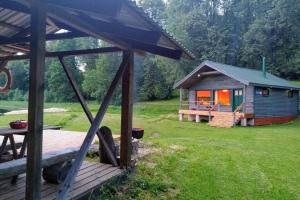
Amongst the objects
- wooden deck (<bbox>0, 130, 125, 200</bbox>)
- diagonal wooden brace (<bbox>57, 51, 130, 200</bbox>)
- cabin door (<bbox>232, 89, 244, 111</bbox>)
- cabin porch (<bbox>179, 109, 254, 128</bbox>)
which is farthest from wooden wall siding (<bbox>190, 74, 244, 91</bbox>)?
diagonal wooden brace (<bbox>57, 51, 130, 200</bbox>)

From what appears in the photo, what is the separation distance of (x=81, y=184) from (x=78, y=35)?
2.27 metres

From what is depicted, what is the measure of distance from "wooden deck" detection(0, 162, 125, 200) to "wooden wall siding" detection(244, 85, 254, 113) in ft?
48.0

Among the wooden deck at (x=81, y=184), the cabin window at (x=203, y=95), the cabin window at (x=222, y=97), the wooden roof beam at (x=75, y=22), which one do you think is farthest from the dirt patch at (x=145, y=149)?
the cabin window at (x=203, y=95)

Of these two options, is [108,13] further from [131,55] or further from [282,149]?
[282,149]

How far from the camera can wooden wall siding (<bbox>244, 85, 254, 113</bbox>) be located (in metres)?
18.7

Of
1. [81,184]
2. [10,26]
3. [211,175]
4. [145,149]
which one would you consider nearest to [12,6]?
[10,26]

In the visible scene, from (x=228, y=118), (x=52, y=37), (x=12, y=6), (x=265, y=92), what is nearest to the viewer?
(x=12, y=6)

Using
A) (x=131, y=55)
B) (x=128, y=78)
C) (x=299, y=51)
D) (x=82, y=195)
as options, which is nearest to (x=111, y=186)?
(x=82, y=195)

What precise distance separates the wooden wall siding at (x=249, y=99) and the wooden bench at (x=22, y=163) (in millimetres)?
15548

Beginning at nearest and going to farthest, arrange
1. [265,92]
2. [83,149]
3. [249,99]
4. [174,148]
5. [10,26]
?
[83,149] → [10,26] → [174,148] → [249,99] → [265,92]

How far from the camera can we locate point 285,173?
→ 6.82 m

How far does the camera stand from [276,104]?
20.9 meters

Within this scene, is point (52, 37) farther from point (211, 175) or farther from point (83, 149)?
point (211, 175)

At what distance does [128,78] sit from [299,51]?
3242 cm
